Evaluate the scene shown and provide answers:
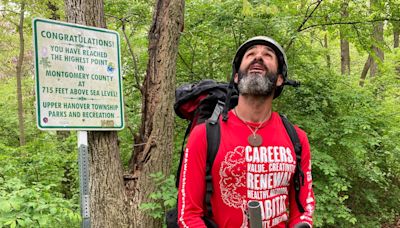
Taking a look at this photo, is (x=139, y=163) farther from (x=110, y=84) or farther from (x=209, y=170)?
(x=209, y=170)

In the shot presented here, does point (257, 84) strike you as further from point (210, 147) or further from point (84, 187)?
point (84, 187)

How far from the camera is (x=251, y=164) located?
6.09ft

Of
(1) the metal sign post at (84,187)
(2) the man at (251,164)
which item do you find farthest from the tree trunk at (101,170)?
(2) the man at (251,164)

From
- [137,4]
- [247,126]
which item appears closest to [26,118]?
[137,4]

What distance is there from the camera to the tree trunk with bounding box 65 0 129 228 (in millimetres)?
3275

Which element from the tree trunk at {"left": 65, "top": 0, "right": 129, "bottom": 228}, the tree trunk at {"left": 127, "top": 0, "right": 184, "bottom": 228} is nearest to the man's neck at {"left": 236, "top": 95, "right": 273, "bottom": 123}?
the tree trunk at {"left": 65, "top": 0, "right": 129, "bottom": 228}

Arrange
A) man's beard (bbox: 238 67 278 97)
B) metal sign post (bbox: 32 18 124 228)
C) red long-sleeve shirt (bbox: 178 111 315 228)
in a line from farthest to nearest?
1. metal sign post (bbox: 32 18 124 228)
2. man's beard (bbox: 238 67 278 97)
3. red long-sleeve shirt (bbox: 178 111 315 228)

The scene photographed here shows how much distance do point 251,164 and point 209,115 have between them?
514 mm

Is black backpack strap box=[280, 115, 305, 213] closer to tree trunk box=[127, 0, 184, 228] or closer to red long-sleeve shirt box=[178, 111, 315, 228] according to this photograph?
red long-sleeve shirt box=[178, 111, 315, 228]

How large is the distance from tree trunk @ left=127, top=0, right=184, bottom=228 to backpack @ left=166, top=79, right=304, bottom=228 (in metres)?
1.35

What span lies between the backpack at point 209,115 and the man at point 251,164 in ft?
0.09

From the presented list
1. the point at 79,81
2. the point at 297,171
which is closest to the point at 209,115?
the point at 297,171

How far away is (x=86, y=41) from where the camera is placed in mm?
2824

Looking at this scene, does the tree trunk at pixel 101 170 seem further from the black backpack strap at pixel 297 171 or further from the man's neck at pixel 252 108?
the black backpack strap at pixel 297 171
